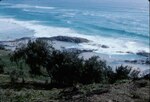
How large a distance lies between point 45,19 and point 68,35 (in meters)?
39.2

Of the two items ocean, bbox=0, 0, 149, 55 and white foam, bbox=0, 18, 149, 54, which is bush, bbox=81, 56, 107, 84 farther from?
white foam, bbox=0, 18, 149, 54

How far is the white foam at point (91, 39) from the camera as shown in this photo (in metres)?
101

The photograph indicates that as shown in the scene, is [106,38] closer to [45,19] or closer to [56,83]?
[45,19]

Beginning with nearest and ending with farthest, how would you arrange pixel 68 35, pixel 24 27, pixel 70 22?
pixel 68 35 < pixel 24 27 < pixel 70 22

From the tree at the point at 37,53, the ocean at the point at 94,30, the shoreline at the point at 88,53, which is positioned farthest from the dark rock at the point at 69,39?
the tree at the point at 37,53

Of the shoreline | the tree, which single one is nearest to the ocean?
the shoreline

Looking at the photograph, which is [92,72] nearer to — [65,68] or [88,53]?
[65,68]

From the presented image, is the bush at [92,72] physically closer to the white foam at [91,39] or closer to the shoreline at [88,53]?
the shoreline at [88,53]

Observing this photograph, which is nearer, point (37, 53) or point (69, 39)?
point (37, 53)

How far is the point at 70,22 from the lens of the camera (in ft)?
475

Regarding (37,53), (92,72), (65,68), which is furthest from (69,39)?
(92,72)

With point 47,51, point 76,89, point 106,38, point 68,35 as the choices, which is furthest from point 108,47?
point 76,89

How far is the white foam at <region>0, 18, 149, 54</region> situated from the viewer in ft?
333

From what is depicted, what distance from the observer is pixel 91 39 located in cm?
11350
